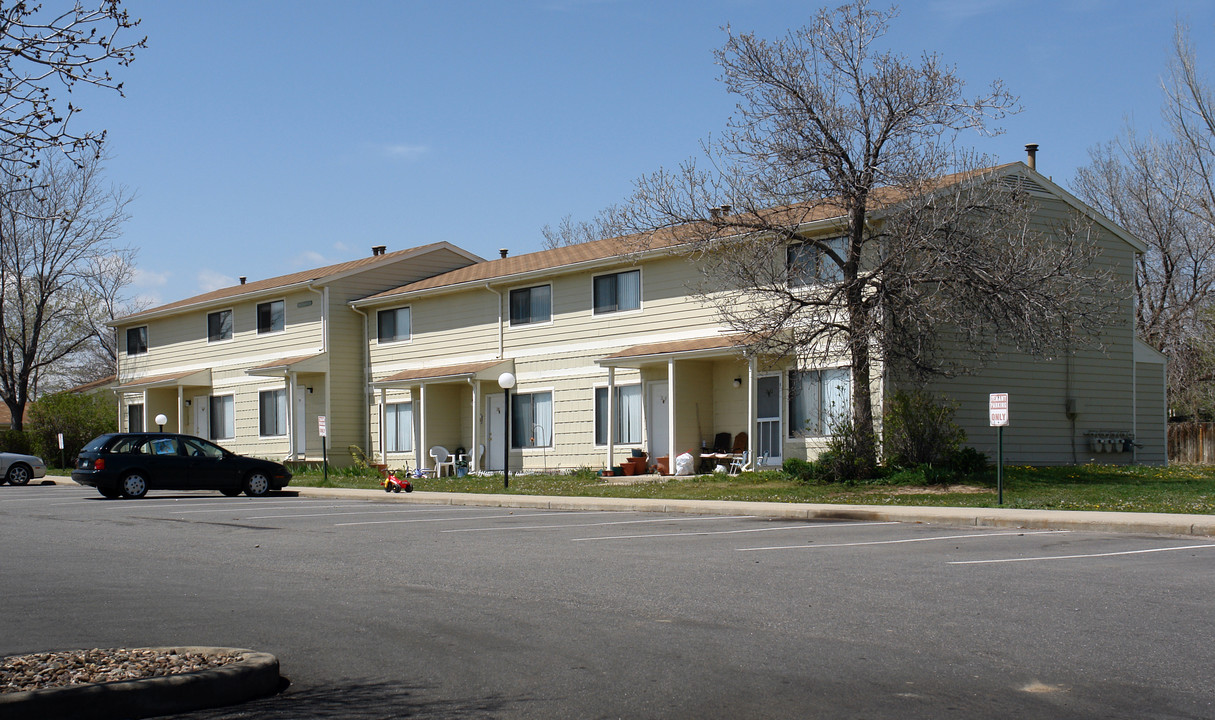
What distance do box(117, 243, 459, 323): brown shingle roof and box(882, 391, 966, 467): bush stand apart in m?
18.9

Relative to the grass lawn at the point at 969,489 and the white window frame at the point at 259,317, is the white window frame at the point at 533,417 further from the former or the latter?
the white window frame at the point at 259,317

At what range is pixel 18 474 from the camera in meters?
34.1

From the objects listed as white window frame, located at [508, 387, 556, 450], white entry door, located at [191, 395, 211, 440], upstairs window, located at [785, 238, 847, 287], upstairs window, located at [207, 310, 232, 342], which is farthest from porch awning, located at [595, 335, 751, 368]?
white entry door, located at [191, 395, 211, 440]

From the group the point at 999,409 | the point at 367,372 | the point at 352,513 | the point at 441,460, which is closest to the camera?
the point at 999,409

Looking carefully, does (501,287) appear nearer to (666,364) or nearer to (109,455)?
(666,364)

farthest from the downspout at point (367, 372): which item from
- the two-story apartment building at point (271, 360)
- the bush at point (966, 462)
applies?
the bush at point (966, 462)

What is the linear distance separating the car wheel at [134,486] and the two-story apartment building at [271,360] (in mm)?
9869

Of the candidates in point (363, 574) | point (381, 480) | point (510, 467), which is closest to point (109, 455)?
point (381, 480)

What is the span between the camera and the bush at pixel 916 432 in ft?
73.4

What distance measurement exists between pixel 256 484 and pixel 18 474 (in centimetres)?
1256

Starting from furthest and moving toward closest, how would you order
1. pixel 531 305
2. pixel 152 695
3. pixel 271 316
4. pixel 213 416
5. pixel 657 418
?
pixel 213 416 < pixel 271 316 < pixel 531 305 < pixel 657 418 < pixel 152 695

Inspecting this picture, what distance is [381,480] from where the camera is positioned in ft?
96.8

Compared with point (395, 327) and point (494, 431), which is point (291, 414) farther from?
point (494, 431)

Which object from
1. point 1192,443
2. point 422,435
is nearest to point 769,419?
point 422,435
